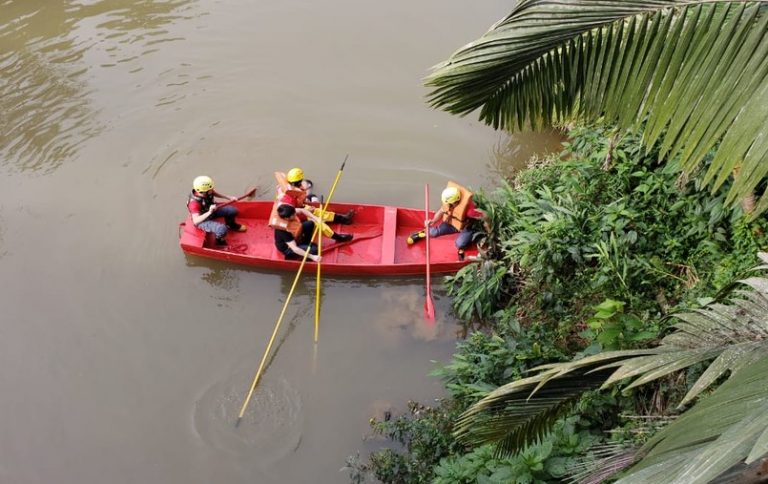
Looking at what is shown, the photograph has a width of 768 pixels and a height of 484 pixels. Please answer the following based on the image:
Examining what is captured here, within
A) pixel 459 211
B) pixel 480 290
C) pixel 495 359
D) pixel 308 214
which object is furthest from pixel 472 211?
pixel 495 359

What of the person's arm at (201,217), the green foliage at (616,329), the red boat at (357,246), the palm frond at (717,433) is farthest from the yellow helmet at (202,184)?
the palm frond at (717,433)

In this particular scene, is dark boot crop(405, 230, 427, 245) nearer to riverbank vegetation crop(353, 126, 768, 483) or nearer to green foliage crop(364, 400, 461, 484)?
riverbank vegetation crop(353, 126, 768, 483)

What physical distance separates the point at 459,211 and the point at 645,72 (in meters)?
5.05

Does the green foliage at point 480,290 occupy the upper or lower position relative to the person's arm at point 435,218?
lower

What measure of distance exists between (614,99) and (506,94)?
54 centimetres

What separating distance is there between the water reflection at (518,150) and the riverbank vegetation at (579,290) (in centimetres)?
150

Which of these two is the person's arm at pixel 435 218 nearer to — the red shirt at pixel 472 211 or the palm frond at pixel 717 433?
the red shirt at pixel 472 211

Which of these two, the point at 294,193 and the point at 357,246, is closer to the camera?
the point at 294,193

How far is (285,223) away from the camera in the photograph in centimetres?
787

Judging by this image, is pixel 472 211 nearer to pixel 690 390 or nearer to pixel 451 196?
pixel 451 196

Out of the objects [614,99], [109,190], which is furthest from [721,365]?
[109,190]

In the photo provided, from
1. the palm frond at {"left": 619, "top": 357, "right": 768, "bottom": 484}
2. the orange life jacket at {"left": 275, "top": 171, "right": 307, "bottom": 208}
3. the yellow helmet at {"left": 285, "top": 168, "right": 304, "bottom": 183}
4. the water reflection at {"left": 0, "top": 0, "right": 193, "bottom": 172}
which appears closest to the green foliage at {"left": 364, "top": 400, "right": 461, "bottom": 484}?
the orange life jacket at {"left": 275, "top": 171, "right": 307, "bottom": 208}

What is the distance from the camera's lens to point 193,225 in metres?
8.12

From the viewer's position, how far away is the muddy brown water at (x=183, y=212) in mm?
6766
